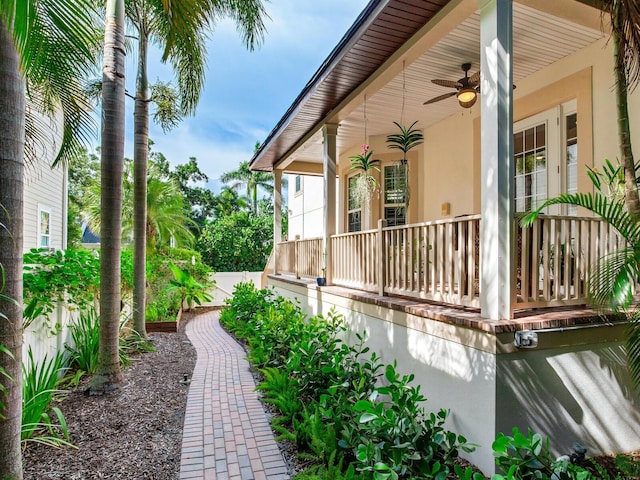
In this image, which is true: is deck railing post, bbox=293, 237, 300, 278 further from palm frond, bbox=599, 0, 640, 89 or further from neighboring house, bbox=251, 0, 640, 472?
palm frond, bbox=599, 0, 640, 89

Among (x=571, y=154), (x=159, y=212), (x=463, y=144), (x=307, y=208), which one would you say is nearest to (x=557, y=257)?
(x=571, y=154)

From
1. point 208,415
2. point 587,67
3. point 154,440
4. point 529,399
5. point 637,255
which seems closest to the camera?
point 637,255

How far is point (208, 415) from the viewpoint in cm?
408

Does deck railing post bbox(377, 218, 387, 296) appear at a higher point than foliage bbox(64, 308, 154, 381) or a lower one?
higher

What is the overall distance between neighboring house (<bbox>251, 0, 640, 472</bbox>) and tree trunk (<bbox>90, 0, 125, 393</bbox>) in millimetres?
2739

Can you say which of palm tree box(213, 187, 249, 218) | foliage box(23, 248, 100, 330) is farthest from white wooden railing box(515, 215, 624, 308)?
palm tree box(213, 187, 249, 218)

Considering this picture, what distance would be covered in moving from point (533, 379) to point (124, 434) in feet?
12.4

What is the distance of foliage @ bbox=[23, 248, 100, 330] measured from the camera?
13.9 feet

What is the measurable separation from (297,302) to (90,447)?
4869 millimetres

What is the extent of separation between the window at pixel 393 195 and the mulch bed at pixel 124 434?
Answer: 5565mm

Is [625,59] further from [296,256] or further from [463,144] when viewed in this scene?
[296,256]

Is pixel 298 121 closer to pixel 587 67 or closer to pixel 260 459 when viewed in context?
pixel 587 67

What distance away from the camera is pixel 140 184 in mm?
6777

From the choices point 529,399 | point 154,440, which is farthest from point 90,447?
point 529,399
